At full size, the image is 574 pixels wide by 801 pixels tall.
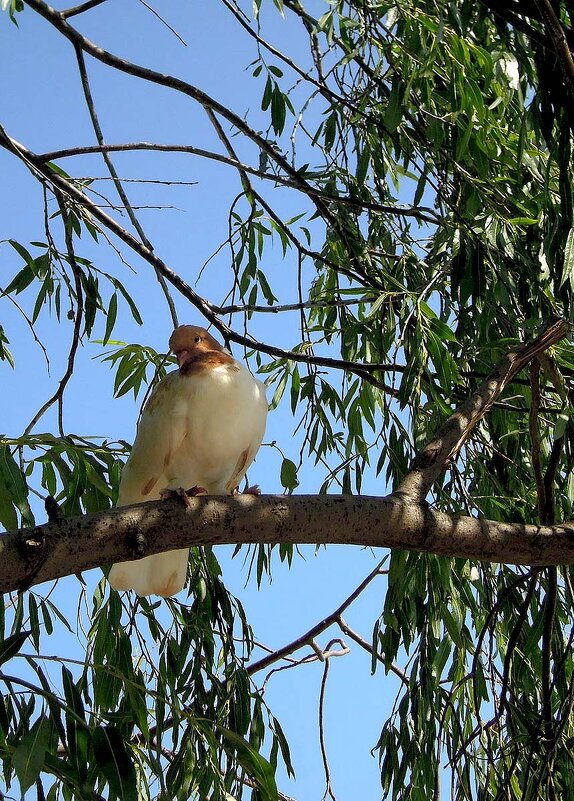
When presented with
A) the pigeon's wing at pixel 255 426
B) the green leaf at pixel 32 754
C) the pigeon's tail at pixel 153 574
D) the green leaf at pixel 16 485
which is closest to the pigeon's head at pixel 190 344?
the pigeon's wing at pixel 255 426

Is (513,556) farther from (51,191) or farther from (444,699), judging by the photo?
(51,191)

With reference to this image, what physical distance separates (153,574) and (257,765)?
1.93 feet

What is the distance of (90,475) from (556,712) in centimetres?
116

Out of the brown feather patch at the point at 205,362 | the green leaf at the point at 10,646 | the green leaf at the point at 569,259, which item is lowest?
the green leaf at the point at 10,646

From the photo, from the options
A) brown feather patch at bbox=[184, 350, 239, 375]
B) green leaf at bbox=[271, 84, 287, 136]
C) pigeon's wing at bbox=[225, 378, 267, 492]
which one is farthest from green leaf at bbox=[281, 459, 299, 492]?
green leaf at bbox=[271, 84, 287, 136]

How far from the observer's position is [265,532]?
1.47 meters

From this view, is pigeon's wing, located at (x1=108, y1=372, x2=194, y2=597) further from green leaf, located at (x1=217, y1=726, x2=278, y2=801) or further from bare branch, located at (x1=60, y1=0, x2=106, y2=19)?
bare branch, located at (x1=60, y1=0, x2=106, y2=19)

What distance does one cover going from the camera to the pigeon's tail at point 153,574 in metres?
2.04

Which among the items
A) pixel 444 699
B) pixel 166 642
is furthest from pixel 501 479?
pixel 166 642

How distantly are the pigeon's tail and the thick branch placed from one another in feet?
1.98

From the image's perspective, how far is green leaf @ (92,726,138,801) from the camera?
4.79 feet

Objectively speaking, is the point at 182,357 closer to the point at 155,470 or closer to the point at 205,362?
the point at 205,362

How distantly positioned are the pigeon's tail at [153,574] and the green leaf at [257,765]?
0.53m

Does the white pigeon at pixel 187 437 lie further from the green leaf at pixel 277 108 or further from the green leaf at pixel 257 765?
the green leaf at pixel 277 108
